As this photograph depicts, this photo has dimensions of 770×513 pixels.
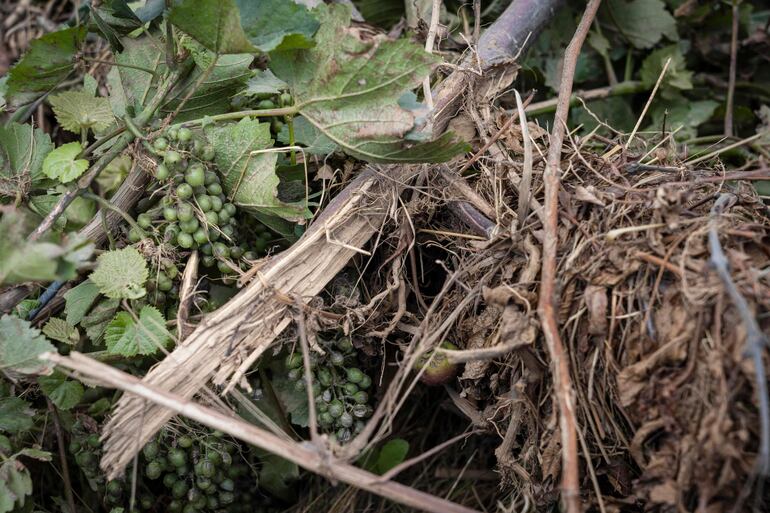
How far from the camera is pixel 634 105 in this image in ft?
6.44

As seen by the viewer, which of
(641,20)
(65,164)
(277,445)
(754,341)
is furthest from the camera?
(641,20)

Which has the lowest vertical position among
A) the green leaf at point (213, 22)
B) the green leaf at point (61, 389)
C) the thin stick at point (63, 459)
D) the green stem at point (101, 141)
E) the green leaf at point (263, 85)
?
the thin stick at point (63, 459)

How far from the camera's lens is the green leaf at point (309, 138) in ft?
4.23

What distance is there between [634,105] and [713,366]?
130 cm

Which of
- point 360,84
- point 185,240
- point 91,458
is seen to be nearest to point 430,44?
point 360,84

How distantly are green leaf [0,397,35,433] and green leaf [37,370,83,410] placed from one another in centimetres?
6

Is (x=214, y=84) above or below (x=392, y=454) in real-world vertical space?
above

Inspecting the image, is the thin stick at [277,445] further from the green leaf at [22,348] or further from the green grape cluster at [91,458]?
the green grape cluster at [91,458]

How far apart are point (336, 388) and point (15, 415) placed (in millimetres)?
621

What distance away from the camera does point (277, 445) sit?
36.2 inches

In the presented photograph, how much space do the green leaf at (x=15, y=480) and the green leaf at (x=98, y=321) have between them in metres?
0.26

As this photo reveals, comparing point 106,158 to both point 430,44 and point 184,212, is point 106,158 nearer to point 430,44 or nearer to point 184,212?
point 184,212

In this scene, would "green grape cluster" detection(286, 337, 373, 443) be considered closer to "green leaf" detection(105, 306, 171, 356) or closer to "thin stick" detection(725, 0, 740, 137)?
"green leaf" detection(105, 306, 171, 356)

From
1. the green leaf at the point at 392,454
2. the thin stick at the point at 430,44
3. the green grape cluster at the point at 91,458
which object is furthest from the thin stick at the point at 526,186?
the green grape cluster at the point at 91,458
